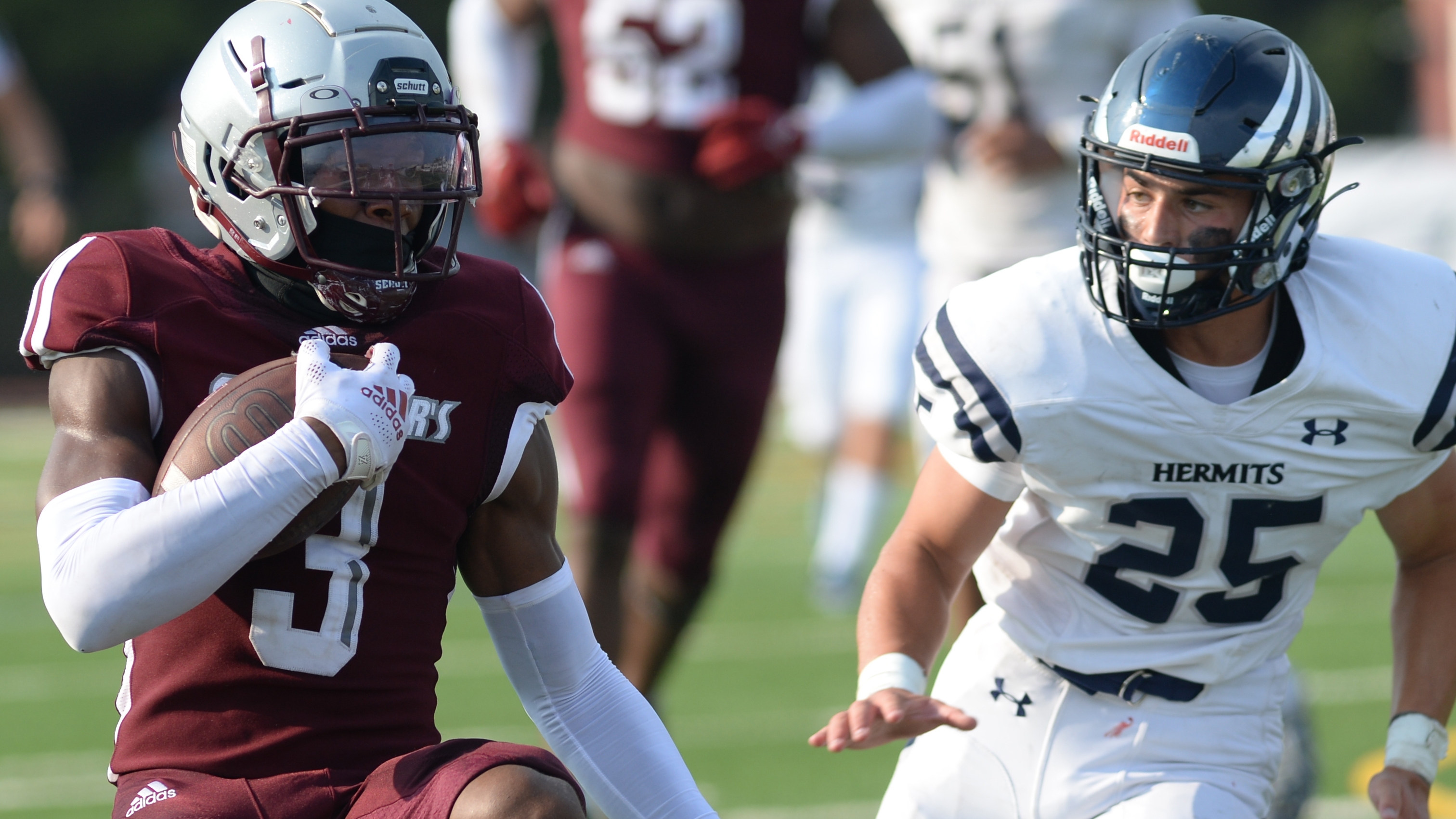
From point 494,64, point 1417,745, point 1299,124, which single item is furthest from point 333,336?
point 494,64

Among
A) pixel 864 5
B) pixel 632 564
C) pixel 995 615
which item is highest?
pixel 864 5

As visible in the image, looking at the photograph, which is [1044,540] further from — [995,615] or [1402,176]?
[1402,176]

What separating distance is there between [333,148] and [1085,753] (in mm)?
1356

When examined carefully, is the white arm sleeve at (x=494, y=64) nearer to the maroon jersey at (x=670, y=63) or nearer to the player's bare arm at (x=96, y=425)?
the maroon jersey at (x=670, y=63)

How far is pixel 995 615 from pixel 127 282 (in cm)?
137

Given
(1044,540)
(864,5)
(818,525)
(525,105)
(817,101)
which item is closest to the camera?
(1044,540)

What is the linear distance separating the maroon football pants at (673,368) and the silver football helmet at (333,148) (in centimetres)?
182

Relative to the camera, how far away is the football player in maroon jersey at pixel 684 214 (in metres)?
4.22

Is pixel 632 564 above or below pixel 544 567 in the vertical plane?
below

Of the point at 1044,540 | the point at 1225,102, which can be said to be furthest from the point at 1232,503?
the point at 1225,102

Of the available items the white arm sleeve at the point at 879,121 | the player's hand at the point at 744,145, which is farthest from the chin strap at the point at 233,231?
the white arm sleeve at the point at 879,121

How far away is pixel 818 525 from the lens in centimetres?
973

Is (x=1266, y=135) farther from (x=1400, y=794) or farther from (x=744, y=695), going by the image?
(x=744, y=695)

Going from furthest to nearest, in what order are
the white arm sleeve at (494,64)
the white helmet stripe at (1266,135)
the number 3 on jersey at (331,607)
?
the white arm sleeve at (494,64)
the white helmet stripe at (1266,135)
the number 3 on jersey at (331,607)
